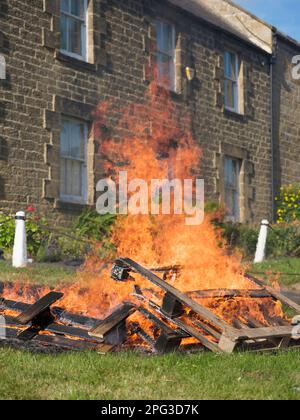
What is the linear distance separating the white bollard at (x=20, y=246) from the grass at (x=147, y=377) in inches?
242

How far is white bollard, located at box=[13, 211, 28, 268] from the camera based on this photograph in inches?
Result: 475

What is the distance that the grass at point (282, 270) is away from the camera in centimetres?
1284

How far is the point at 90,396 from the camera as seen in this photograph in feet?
15.3

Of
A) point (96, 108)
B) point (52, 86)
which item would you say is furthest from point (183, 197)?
point (52, 86)

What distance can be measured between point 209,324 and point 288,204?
16.1 metres

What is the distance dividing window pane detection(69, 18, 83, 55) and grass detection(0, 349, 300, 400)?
36.8 feet

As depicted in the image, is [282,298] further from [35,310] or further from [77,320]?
[35,310]

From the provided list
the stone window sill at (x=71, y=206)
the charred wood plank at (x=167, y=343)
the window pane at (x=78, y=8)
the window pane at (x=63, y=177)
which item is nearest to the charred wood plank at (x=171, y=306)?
the charred wood plank at (x=167, y=343)

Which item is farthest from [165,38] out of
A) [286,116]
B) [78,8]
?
[286,116]

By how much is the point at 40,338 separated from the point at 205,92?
14.5 meters

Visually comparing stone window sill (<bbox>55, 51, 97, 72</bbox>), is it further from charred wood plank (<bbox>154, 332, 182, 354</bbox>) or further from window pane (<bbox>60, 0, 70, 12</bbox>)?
charred wood plank (<bbox>154, 332, 182, 354</bbox>)

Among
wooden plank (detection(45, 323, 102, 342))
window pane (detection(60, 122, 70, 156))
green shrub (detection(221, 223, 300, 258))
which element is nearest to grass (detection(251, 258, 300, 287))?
green shrub (detection(221, 223, 300, 258))

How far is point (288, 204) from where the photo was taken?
22516 mm

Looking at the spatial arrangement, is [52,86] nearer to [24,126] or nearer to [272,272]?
[24,126]
